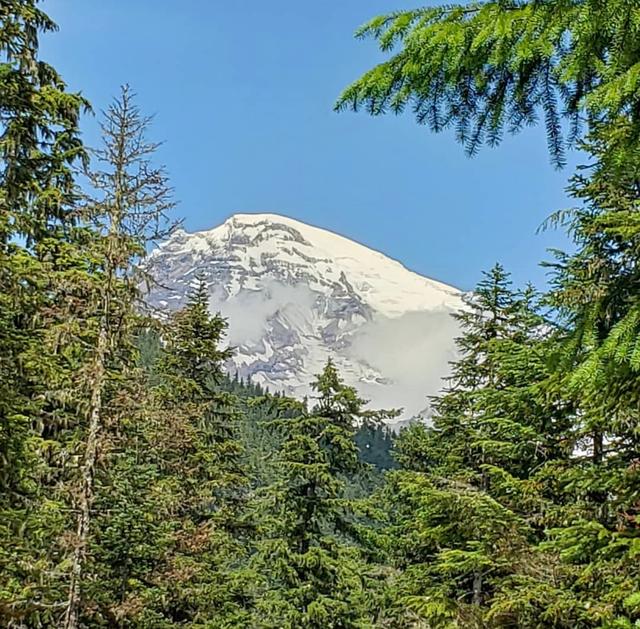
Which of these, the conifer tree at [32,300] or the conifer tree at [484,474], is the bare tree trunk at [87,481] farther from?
the conifer tree at [484,474]

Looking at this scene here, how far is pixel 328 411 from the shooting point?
48.0 feet

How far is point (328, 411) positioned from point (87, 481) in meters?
7.40

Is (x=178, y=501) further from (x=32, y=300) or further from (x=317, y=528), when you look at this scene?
(x=32, y=300)

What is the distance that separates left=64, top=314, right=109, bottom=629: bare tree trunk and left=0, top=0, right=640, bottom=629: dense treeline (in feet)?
0.09

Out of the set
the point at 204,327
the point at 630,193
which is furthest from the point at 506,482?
the point at 204,327

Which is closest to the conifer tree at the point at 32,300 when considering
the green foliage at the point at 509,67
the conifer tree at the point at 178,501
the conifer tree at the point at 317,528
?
the conifer tree at the point at 178,501

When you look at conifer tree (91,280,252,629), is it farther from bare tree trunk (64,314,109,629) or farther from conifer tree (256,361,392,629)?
conifer tree (256,361,392,629)

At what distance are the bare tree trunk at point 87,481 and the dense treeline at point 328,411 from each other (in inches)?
1.1

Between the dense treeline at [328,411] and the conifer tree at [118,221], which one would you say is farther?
the conifer tree at [118,221]

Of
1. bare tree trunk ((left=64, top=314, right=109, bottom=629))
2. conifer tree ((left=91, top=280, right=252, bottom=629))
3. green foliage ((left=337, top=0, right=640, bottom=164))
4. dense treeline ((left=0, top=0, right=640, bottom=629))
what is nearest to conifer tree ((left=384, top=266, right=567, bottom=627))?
dense treeline ((left=0, top=0, right=640, bottom=629))

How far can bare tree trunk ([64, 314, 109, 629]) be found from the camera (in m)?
7.57

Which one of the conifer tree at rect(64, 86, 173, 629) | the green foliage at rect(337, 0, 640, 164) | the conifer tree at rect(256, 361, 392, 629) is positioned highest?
the conifer tree at rect(64, 86, 173, 629)

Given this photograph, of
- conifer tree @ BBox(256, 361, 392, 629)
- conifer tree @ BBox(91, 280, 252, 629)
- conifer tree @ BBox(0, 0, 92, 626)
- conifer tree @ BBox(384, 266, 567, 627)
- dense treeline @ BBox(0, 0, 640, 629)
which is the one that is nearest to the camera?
dense treeline @ BBox(0, 0, 640, 629)

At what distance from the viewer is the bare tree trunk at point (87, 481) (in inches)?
298
